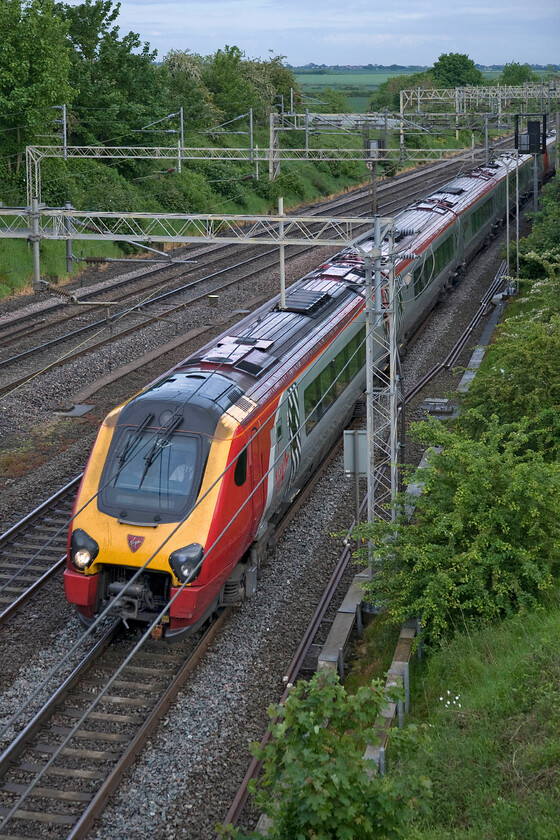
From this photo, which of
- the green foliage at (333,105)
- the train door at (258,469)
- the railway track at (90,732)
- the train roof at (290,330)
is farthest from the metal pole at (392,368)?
the green foliage at (333,105)

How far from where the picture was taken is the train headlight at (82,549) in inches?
444

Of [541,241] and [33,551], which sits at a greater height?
[541,241]

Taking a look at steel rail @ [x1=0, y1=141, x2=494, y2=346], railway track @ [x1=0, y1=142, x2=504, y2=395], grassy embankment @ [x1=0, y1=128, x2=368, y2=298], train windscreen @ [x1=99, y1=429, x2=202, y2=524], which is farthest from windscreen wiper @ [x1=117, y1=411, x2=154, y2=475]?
grassy embankment @ [x1=0, y1=128, x2=368, y2=298]

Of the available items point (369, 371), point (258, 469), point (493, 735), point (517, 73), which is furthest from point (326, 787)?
point (517, 73)

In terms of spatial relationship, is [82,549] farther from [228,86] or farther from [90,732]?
[228,86]

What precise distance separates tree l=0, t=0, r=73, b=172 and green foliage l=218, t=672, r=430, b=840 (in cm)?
3102

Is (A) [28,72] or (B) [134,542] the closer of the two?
(B) [134,542]

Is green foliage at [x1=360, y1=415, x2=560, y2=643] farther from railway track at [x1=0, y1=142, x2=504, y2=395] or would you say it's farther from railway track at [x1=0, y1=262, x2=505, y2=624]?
railway track at [x1=0, y1=142, x2=504, y2=395]

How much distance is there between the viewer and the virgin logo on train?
1117 centimetres

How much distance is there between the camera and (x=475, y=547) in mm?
11078

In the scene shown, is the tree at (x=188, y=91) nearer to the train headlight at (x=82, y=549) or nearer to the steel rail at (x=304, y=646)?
the steel rail at (x=304, y=646)

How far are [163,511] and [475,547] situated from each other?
3.65 meters

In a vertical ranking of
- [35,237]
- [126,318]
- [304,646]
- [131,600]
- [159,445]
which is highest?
[35,237]

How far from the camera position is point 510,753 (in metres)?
8.40
